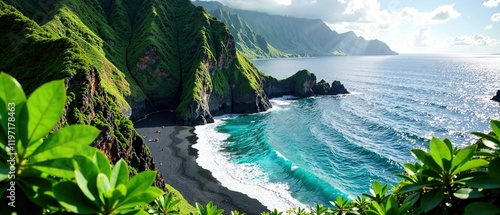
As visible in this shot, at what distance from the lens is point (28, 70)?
41469mm

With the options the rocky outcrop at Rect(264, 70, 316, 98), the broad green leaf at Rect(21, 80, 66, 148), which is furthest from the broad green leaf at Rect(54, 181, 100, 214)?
the rocky outcrop at Rect(264, 70, 316, 98)

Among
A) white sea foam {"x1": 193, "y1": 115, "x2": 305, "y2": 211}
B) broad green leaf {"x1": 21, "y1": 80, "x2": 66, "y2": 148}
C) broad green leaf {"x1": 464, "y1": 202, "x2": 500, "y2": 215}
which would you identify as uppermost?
broad green leaf {"x1": 21, "y1": 80, "x2": 66, "y2": 148}

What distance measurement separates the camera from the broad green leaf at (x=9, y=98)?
294 cm

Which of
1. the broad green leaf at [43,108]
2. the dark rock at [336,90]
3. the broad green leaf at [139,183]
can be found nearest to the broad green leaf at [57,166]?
the broad green leaf at [43,108]

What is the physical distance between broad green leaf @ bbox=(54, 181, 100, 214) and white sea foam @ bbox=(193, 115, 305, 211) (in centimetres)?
4341

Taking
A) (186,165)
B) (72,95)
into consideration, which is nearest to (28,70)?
(72,95)

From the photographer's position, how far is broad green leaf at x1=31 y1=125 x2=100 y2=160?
10.2 feet

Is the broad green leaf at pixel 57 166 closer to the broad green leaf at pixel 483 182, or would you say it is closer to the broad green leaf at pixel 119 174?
the broad green leaf at pixel 119 174

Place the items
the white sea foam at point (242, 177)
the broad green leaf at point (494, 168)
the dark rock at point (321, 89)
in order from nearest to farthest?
the broad green leaf at point (494, 168), the white sea foam at point (242, 177), the dark rock at point (321, 89)

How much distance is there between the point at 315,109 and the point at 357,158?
47.5 metres

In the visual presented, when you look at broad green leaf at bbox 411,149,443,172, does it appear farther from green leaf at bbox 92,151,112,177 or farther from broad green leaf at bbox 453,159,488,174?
green leaf at bbox 92,151,112,177

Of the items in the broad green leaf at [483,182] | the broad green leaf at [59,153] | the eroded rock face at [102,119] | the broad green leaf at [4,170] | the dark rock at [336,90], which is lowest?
the dark rock at [336,90]

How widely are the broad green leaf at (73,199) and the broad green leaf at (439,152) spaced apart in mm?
4214

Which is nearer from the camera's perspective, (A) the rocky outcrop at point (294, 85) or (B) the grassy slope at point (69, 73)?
(B) the grassy slope at point (69, 73)
